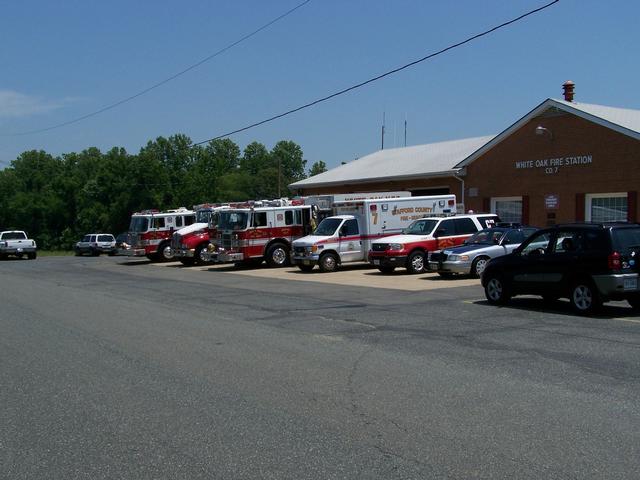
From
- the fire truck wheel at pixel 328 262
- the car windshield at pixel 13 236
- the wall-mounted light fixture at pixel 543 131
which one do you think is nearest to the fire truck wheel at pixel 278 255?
the fire truck wheel at pixel 328 262

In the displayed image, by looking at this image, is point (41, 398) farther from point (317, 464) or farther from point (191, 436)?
point (317, 464)

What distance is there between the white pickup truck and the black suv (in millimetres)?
36508

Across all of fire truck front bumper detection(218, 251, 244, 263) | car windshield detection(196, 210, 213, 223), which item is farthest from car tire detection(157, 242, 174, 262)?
fire truck front bumper detection(218, 251, 244, 263)

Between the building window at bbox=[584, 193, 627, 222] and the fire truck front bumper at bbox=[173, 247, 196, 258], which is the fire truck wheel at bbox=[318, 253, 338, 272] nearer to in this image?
the fire truck front bumper at bbox=[173, 247, 196, 258]

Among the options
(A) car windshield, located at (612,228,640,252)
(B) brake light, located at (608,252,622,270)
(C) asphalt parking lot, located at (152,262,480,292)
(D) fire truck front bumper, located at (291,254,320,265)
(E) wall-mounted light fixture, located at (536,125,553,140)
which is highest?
(E) wall-mounted light fixture, located at (536,125,553,140)

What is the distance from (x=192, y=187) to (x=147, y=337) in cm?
6305

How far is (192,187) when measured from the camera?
238 feet

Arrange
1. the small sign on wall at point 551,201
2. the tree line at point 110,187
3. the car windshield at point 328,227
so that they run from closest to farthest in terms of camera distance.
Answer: the car windshield at point 328,227, the small sign on wall at point 551,201, the tree line at point 110,187

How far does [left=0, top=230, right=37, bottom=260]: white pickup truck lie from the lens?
4250cm

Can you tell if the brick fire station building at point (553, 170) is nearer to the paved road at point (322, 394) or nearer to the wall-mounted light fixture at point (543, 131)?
the wall-mounted light fixture at point (543, 131)

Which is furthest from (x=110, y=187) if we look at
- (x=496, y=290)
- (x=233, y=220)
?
(x=496, y=290)

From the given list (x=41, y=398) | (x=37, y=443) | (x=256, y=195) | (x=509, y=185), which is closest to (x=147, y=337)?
(x=41, y=398)

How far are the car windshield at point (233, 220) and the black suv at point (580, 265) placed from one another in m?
15.6

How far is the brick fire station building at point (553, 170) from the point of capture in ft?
80.4
